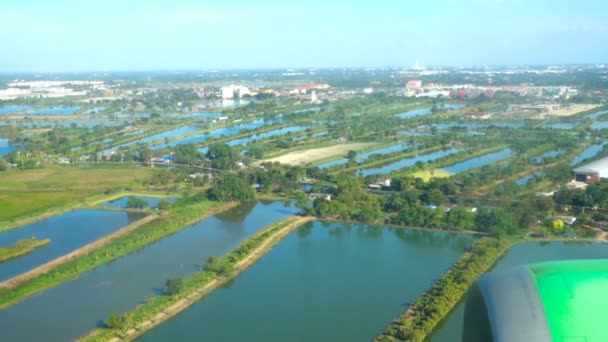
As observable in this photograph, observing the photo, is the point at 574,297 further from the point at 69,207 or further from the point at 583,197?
the point at 69,207

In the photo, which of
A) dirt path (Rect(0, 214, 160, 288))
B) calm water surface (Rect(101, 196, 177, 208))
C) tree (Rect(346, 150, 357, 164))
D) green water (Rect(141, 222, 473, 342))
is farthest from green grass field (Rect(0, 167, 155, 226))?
green water (Rect(141, 222, 473, 342))

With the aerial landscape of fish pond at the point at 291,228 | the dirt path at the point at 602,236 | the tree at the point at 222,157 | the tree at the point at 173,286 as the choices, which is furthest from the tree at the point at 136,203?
the dirt path at the point at 602,236

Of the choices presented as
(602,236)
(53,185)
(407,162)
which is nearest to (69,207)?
(53,185)

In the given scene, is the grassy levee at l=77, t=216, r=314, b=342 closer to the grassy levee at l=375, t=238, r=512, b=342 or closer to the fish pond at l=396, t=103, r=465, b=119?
the grassy levee at l=375, t=238, r=512, b=342

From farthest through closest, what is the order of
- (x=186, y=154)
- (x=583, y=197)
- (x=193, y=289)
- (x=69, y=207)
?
1. (x=186, y=154)
2. (x=69, y=207)
3. (x=583, y=197)
4. (x=193, y=289)

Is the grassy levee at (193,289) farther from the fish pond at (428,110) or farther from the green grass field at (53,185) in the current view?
the fish pond at (428,110)

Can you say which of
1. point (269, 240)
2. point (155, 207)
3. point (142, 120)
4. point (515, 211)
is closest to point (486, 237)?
point (515, 211)
